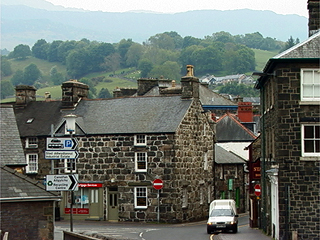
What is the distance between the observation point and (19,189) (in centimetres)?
2738

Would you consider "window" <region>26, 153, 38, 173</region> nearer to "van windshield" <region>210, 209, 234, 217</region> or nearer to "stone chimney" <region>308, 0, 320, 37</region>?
"van windshield" <region>210, 209, 234, 217</region>

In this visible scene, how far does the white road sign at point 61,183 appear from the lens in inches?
1033

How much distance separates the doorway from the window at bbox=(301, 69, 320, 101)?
22.1 metres

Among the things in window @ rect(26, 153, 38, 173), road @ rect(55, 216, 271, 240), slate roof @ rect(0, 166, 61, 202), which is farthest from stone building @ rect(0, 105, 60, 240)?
window @ rect(26, 153, 38, 173)

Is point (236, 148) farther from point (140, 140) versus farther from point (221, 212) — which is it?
point (221, 212)

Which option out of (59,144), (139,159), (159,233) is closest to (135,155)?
(139,159)

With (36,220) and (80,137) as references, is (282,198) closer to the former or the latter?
(36,220)

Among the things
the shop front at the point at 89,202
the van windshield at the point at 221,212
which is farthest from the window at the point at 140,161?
the van windshield at the point at 221,212

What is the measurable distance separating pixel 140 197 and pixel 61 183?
2266 centimetres

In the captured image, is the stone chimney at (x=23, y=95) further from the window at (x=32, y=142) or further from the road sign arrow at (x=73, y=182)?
the road sign arrow at (x=73, y=182)

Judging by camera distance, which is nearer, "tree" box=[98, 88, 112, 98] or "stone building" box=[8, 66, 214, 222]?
"stone building" box=[8, 66, 214, 222]

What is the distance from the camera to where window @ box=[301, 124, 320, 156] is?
30.1 metres

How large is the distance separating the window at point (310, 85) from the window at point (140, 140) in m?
19.9

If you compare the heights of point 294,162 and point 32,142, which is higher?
point 32,142
